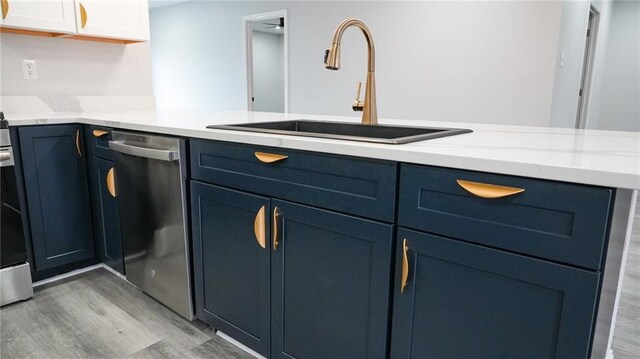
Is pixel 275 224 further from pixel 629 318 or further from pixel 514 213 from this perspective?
pixel 629 318

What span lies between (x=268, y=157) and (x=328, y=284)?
16.7 inches

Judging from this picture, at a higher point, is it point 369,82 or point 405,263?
point 369,82

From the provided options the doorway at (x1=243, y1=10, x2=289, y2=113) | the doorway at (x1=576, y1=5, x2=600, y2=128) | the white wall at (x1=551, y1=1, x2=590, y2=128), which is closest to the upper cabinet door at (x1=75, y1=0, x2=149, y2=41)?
the white wall at (x1=551, y1=1, x2=590, y2=128)

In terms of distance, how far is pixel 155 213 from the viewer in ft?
5.62

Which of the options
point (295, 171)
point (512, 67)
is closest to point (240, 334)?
point (295, 171)

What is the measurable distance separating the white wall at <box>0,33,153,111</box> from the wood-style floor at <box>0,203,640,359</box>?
46.6 inches

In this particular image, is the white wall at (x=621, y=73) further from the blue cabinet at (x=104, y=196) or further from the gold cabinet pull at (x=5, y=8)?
the gold cabinet pull at (x=5, y=8)

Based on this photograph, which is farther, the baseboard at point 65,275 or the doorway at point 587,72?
the doorway at point 587,72

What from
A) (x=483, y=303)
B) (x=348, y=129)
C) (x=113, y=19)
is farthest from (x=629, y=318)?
(x=113, y=19)

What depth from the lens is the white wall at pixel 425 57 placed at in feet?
10.6

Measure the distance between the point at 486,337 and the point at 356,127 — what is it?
0.96 m

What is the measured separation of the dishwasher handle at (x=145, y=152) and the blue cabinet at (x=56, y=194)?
0.42 meters

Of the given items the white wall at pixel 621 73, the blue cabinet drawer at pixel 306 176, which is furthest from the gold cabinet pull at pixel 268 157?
the white wall at pixel 621 73

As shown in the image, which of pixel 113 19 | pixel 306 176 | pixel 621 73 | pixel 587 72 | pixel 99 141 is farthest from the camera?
pixel 621 73
